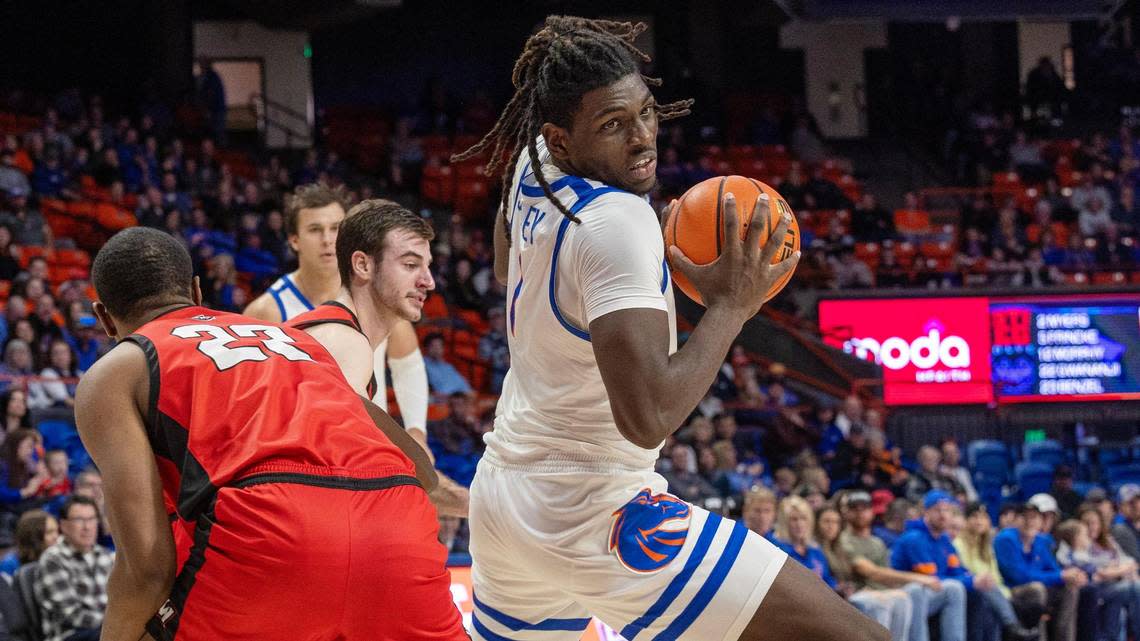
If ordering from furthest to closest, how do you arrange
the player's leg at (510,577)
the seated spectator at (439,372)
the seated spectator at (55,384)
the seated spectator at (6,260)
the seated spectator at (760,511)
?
1. the seated spectator at (439,372)
2. the seated spectator at (6,260)
3. the seated spectator at (55,384)
4. the seated spectator at (760,511)
5. the player's leg at (510,577)

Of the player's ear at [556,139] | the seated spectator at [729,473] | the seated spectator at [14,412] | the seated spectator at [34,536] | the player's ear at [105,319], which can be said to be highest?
the player's ear at [556,139]

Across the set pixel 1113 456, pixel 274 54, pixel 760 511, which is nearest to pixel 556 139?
pixel 760 511

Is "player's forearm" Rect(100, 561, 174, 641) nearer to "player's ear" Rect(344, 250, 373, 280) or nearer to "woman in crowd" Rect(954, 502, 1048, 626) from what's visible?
"player's ear" Rect(344, 250, 373, 280)

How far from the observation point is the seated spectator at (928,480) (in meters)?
12.4

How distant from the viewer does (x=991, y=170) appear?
20297 millimetres

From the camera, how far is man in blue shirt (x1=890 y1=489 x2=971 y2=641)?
9320 mm

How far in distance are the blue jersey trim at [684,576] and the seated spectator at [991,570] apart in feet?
23.9

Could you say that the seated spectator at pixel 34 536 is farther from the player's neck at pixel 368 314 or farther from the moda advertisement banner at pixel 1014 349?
the moda advertisement banner at pixel 1014 349

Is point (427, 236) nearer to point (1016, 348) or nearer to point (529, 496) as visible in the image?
point (529, 496)

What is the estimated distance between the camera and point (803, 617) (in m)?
2.90

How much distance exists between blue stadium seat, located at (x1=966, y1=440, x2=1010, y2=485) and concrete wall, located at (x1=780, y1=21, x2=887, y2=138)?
31.4 feet

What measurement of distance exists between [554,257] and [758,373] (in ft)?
41.3

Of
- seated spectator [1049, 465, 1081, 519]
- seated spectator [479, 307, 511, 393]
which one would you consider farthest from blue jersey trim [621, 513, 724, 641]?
seated spectator [1049, 465, 1081, 519]

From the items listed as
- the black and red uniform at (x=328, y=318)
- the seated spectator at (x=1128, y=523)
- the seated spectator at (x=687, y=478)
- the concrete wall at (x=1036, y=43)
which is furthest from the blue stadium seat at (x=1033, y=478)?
the black and red uniform at (x=328, y=318)
